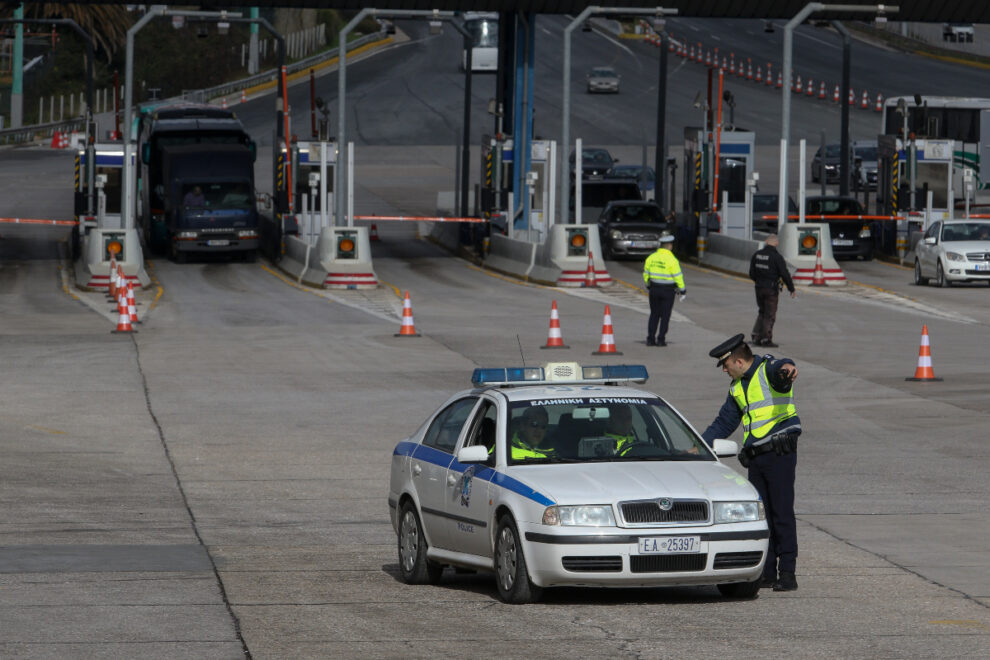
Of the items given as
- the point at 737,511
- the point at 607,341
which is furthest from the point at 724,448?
the point at 607,341

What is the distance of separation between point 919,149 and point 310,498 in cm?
3645

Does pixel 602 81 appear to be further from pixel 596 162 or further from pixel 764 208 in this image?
pixel 764 208

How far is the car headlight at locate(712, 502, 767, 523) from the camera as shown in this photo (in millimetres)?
9977

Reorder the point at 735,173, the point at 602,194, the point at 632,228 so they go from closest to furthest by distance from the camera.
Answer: the point at 632,228
the point at 735,173
the point at 602,194

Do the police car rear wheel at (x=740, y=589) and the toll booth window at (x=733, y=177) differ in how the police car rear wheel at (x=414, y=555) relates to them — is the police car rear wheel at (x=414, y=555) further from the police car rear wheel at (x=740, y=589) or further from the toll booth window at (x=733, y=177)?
the toll booth window at (x=733, y=177)

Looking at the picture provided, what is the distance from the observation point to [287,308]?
34.8 metres

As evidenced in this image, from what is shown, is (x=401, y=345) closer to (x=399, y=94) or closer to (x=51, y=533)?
(x=51, y=533)

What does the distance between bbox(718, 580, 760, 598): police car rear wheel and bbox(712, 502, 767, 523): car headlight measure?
41cm

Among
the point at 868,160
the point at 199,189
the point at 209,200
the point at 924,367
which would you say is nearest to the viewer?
the point at 924,367

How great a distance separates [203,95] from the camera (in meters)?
90.9

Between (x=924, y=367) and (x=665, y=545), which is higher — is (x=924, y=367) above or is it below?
below

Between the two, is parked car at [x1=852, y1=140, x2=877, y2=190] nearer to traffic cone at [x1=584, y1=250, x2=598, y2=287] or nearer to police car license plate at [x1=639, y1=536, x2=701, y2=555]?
traffic cone at [x1=584, y1=250, x2=598, y2=287]

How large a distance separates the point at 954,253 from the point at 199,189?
66.5 feet

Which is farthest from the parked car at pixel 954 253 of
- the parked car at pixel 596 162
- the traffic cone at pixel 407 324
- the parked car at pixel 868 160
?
the parked car at pixel 868 160
